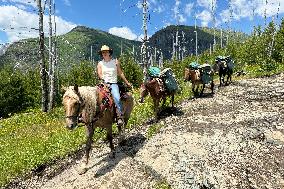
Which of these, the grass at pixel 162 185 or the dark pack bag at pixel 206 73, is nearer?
the grass at pixel 162 185

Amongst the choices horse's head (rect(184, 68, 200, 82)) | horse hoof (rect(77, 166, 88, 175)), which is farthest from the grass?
horse's head (rect(184, 68, 200, 82))

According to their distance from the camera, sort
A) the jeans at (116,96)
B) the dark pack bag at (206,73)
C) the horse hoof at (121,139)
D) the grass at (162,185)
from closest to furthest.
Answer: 1. the grass at (162,185)
2. the jeans at (116,96)
3. the horse hoof at (121,139)
4. the dark pack bag at (206,73)

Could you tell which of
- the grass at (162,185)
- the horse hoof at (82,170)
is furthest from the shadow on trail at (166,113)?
the grass at (162,185)

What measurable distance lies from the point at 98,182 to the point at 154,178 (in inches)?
58.7

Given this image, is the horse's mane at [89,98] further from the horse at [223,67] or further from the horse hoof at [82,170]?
the horse at [223,67]

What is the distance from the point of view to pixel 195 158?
10547 millimetres

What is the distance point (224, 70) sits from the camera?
2588cm

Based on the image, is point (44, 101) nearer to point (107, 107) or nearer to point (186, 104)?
point (186, 104)

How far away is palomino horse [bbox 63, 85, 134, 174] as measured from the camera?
8.98 meters

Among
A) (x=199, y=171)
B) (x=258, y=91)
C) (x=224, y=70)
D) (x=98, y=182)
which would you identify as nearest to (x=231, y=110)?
(x=258, y=91)

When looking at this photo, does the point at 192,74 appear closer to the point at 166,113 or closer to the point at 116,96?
the point at 166,113

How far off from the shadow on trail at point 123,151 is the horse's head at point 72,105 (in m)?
2.19

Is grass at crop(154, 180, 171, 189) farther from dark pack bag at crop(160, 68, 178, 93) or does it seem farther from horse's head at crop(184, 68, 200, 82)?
horse's head at crop(184, 68, 200, 82)

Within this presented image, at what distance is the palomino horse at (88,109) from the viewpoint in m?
8.98
